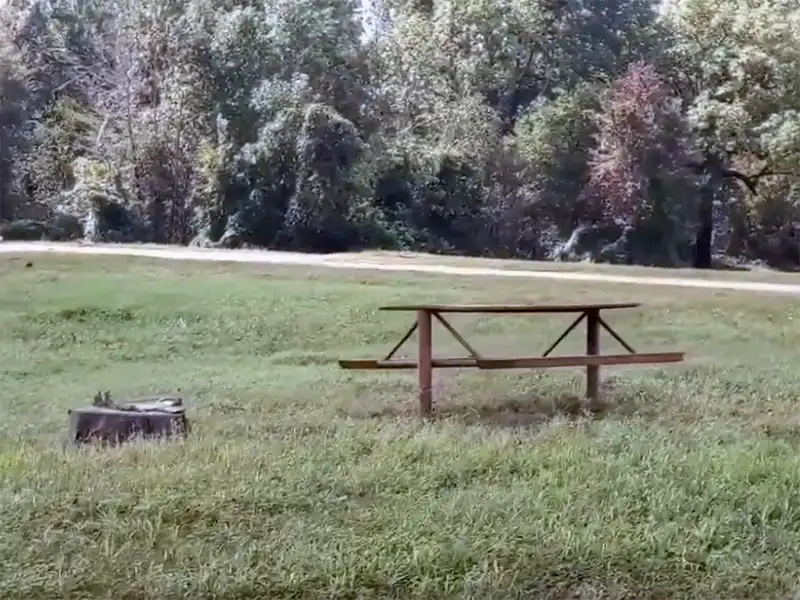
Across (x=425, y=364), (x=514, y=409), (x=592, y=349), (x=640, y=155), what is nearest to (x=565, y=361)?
(x=514, y=409)

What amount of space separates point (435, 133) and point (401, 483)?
9021 mm

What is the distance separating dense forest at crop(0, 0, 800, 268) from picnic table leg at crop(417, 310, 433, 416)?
667 centimetres

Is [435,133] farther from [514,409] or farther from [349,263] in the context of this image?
[514,409]

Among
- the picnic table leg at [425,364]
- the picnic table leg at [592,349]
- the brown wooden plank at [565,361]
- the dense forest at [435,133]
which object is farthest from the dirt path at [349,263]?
the picnic table leg at [425,364]

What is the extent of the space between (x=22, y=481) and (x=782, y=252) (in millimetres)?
10155

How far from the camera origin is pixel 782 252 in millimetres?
11289

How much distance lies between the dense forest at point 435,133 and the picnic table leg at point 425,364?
263 inches

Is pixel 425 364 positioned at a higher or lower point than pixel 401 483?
higher

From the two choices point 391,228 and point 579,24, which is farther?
point 579,24

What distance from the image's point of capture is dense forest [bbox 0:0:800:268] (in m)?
11.0

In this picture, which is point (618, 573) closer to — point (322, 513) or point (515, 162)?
point (322, 513)

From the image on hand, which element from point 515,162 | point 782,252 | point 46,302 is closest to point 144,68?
point 515,162

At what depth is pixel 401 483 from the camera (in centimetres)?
274

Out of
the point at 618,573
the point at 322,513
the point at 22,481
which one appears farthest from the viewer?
the point at 22,481
